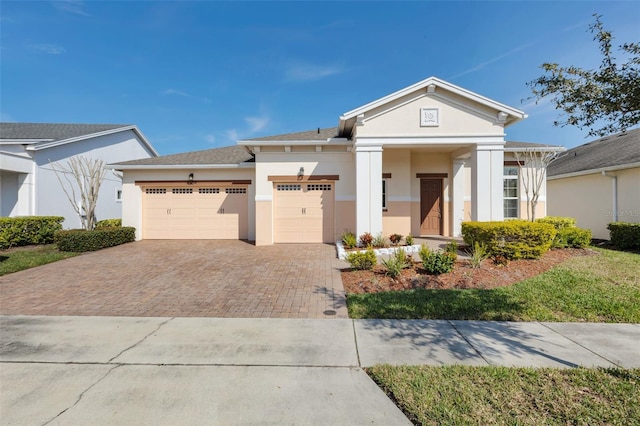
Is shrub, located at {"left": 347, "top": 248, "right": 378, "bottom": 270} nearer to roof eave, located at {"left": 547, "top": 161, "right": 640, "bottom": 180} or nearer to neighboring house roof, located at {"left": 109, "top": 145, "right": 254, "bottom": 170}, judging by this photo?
neighboring house roof, located at {"left": 109, "top": 145, "right": 254, "bottom": 170}

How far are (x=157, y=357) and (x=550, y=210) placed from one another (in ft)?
67.4

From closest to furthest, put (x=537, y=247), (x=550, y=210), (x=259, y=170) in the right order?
(x=537, y=247)
(x=259, y=170)
(x=550, y=210)

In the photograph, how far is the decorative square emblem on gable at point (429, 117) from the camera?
10719 millimetres

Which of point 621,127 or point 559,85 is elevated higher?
point 559,85

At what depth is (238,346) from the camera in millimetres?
4020

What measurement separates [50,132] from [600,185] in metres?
30.0

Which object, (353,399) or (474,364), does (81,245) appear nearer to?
(353,399)

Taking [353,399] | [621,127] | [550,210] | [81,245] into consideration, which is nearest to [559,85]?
[621,127]

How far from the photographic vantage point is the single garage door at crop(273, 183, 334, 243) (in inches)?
495

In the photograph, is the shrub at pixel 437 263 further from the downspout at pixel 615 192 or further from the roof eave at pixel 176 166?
the downspout at pixel 615 192

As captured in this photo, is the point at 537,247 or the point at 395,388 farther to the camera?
the point at 537,247

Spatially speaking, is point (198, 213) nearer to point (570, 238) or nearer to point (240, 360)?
point (240, 360)

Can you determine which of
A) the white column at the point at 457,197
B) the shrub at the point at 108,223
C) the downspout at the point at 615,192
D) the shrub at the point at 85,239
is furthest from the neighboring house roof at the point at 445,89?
the shrub at the point at 108,223

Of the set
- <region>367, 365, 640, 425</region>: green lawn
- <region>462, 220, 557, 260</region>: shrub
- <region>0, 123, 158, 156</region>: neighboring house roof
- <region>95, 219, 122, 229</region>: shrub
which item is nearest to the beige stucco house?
<region>95, 219, 122, 229</region>: shrub
